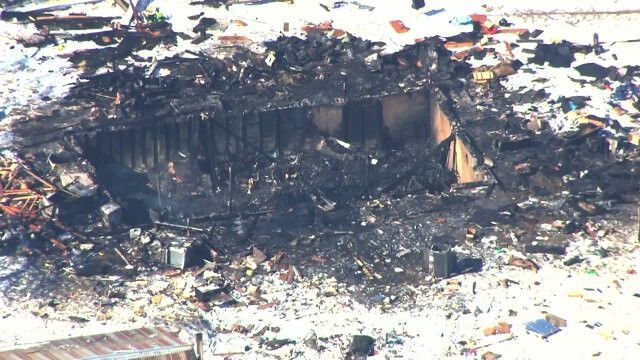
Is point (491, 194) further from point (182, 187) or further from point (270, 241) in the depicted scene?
point (182, 187)

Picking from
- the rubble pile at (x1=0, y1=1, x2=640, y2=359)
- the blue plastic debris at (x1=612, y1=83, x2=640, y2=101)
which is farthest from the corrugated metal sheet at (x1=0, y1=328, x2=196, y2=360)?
the blue plastic debris at (x1=612, y1=83, x2=640, y2=101)

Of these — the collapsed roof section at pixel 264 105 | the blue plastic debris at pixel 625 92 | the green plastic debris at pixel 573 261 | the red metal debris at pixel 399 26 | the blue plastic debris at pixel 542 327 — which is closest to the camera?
the blue plastic debris at pixel 542 327

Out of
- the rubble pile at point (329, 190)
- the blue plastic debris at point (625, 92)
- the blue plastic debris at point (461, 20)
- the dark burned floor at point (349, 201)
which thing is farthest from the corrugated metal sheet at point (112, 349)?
the blue plastic debris at point (461, 20)

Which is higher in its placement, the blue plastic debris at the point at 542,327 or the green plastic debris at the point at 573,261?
the green plastic debris at the point at 573,261

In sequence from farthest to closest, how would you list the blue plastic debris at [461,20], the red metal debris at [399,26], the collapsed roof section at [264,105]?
the blue plastic debris at [461,20] < the red metal debris at [399,26] < the collapsed roof section at [264,105]

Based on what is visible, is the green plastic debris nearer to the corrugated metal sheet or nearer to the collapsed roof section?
the collapsed roof section

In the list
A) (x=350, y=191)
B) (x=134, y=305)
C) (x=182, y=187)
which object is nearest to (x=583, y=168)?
(x=350, y=191)

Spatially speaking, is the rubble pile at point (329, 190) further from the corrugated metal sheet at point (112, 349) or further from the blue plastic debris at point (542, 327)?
the corrugated metal sheet at point (112, 349)
